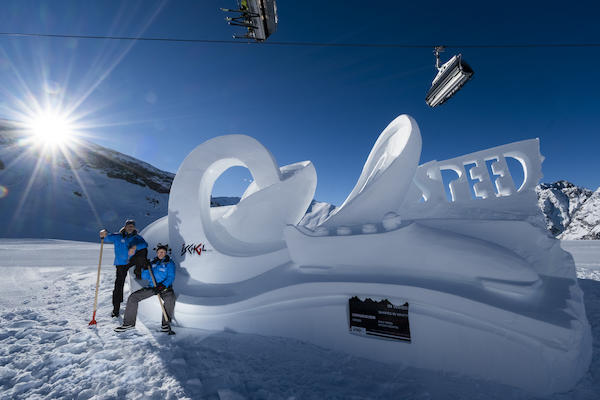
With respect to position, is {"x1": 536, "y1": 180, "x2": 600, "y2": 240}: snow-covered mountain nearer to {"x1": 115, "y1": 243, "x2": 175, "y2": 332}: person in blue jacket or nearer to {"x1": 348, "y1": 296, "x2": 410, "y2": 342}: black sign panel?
{"x1": 348, "y1": 296, "x2": 410, "y2": 342}: black sign panel

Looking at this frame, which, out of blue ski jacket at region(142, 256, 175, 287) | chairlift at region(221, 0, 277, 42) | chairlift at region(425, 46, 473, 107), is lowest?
blue ski jacket at region(142, 256, 175, 287)

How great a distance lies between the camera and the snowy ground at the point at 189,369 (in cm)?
295

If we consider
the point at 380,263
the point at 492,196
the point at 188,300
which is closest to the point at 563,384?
the point at 380,263

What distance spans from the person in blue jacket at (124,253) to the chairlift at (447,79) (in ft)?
28.9

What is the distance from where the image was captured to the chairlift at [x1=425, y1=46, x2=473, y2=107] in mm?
6500

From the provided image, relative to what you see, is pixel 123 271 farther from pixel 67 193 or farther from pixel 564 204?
pixel 564 204

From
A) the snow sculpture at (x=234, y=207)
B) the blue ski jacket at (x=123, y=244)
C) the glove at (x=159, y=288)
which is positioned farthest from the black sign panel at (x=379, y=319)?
the blue ski jacket at (x=123, y=244)

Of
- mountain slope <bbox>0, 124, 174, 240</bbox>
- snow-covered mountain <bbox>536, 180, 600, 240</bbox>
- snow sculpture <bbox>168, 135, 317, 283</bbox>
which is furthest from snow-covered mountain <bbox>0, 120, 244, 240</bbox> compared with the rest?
snow-covered mountain <bbox>536, 180, 600, 240</bbox>

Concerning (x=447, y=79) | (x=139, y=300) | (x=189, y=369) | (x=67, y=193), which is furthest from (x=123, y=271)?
(x=67, y=193)

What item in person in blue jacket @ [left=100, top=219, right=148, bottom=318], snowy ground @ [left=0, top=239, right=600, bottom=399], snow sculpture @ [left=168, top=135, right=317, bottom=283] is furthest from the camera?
snow sculpture @ [left=168, top=135, right=317, bottom=283]

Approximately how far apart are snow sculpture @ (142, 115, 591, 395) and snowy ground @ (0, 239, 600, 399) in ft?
0.85

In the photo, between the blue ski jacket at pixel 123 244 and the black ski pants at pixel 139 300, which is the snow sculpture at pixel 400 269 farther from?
the blue ski jacket at pixel 123 244

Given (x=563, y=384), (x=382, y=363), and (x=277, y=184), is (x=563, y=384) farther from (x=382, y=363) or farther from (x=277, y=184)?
(x=277, y=184)

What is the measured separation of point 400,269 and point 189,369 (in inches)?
136
